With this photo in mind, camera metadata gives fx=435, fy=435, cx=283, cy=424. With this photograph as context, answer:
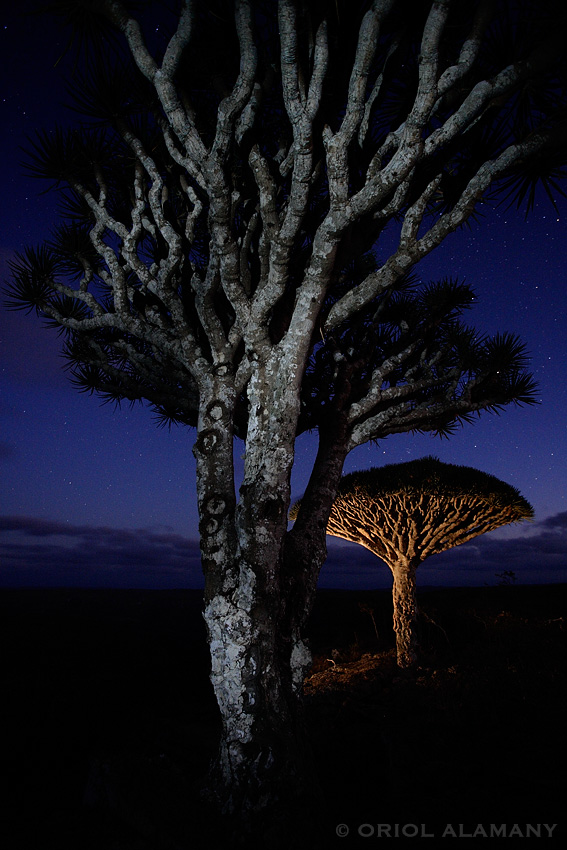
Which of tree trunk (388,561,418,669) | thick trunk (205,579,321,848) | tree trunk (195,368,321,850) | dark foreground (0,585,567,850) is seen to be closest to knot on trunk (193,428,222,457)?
tree trunk (195,368,321,850)

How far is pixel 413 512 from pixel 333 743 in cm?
654

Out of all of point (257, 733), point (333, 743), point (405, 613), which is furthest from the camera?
point (405, 613)

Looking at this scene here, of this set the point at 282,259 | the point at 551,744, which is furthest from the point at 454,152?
the point at 551,744

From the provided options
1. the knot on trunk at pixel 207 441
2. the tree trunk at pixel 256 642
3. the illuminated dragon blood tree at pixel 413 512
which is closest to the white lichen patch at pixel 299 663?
the tree trunk at pixel 256 642

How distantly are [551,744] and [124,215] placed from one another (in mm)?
7815

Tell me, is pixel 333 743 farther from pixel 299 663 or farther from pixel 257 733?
pixel 257 733

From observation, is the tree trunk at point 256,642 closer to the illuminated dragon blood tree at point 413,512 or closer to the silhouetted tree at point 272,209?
the silhouetted tree at point 272,209

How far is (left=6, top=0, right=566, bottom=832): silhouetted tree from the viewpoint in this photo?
3.71 metres

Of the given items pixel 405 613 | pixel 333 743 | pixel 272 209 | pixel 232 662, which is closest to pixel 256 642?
pixel 232 662

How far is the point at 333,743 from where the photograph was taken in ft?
16.2

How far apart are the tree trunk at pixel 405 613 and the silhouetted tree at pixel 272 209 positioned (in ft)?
20.2

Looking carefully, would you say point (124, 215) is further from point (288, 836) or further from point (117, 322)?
point (288, 836)

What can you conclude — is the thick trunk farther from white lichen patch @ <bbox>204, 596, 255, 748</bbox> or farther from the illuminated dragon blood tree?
the illuminated dragon blood tree

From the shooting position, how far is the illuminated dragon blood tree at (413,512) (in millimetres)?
10164
